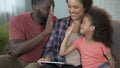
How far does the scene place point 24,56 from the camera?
2.65 m

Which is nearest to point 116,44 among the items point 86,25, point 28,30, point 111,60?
point 111,60

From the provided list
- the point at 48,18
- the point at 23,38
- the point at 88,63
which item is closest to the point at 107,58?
the point at 88,63

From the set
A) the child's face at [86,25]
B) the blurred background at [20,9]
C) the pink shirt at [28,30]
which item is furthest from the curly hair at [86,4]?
the blurred background at [20,9]

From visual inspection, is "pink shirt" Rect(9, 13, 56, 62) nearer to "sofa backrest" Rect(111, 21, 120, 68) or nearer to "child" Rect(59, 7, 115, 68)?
"child" Rect(59, 7, 115, 68)

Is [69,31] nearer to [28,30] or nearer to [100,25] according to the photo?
[100,25]

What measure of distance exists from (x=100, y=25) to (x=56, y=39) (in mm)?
409

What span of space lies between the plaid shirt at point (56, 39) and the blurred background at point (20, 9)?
33.2 inches

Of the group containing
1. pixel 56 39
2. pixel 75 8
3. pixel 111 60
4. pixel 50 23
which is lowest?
pixel 111 60

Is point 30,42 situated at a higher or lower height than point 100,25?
lower

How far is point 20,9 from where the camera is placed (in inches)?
167

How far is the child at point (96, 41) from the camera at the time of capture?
7.36 feet

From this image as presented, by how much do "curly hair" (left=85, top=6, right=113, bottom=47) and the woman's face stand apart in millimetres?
97

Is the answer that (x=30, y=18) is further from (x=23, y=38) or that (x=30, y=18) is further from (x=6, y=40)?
(x=6, y=40)

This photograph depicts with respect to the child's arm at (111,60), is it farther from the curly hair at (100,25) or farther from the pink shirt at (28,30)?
the pink shirt at (28,30)
